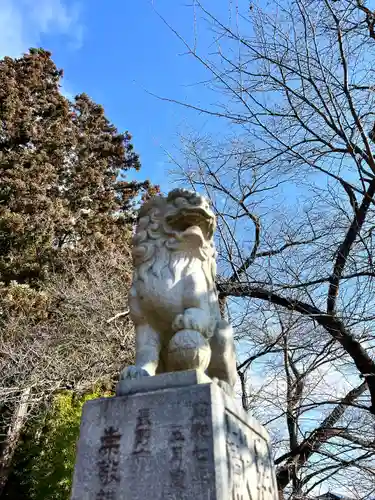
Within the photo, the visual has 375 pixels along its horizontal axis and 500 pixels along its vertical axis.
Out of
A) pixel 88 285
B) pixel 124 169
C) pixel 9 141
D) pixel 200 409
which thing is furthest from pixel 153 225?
pixel 124 169

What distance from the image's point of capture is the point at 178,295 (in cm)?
344

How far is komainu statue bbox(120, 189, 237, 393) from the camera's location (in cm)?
321

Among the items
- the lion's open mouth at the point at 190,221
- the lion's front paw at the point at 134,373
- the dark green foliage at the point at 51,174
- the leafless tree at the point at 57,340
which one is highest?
the dark green foliage at the point at 51,174

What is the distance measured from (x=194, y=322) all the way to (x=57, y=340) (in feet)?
29.8

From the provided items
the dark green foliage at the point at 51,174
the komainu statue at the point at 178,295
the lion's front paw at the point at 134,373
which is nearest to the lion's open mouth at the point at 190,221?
the komainu statue at the point at 178,295

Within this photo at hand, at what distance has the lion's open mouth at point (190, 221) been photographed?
148 inches

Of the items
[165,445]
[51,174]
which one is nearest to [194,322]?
[165,445]

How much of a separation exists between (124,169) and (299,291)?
13302 mm

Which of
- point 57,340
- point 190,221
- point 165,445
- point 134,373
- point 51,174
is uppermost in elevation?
point 51,174

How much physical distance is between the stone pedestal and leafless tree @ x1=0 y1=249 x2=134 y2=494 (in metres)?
6.54

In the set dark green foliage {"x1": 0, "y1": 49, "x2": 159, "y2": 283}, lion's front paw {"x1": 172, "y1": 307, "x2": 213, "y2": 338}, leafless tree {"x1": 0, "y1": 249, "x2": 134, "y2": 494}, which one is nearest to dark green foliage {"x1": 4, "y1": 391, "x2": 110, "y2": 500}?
leafless tree {"x1": 0, "y1": 249, "x2": 134, "y2": 494}

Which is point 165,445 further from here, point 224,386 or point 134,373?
point 224,386

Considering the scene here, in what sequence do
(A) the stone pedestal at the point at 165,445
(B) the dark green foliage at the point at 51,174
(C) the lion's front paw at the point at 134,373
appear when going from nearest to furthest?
(A) the stone pedestal at the point at 165,445, (C) the lion's front paw at the point at 134,373, (B) the dark green foliage at the point at 51,174

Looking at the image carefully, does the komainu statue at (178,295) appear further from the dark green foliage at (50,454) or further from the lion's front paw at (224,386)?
the dark green foliage at (50,454)
